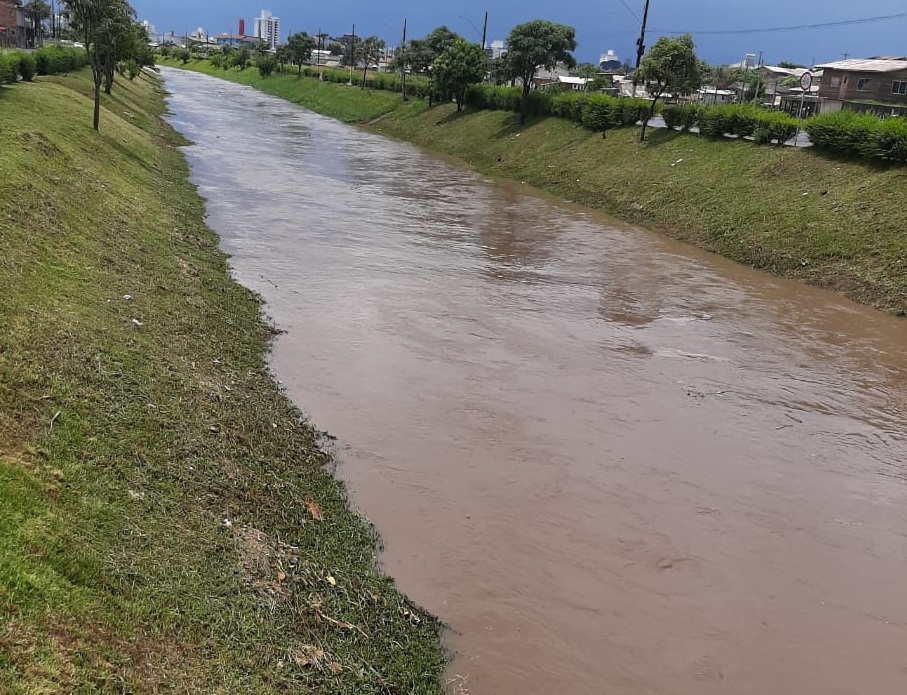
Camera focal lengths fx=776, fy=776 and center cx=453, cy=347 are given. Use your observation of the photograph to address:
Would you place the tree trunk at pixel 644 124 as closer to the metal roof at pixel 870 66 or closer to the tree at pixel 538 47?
the tree at pixel 538 47

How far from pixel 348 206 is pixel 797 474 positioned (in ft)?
60.8

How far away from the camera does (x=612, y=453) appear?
9422 mm

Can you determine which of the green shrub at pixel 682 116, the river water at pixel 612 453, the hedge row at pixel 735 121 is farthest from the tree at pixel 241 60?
the river water at pixel 612 453

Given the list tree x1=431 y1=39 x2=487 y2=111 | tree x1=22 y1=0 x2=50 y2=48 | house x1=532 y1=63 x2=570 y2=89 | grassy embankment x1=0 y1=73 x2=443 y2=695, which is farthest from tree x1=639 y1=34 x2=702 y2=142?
tree x1=22 y1=0 x2=50 y2=48

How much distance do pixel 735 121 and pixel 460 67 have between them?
2173cm

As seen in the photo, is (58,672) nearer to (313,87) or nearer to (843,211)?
(843,211)

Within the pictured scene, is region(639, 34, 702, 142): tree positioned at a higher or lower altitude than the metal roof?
lower

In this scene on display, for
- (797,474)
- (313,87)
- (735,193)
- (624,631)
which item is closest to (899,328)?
(797,474)

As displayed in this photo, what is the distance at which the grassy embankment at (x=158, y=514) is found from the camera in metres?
4.49

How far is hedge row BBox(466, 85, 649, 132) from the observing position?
35562mm

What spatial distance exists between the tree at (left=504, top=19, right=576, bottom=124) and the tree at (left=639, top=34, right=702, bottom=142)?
10.3 meters

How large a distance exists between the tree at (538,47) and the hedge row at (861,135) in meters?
18.0

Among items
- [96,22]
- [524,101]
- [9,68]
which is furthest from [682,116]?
[9,68]

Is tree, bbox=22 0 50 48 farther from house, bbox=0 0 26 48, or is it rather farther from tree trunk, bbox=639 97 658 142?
tree trunk, bbox=639 97 658 142
